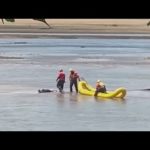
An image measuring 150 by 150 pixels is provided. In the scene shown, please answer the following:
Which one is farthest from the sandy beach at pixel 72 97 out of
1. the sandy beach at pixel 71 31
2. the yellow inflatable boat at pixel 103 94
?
the sandy beach at pixel 71 31

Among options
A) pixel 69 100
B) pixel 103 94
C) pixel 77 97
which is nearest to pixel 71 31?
pixel 77 97

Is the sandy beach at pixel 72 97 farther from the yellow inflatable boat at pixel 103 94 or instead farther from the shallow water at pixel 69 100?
the yellow inflatable boat at pixel 103 94

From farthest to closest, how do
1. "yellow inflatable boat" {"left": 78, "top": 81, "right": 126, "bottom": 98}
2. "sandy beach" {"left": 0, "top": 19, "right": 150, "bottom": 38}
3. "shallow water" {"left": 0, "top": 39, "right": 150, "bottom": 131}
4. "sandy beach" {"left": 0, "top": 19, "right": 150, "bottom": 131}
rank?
"sandy beach" {"left": 0, "top": 19, "right": 150, "bottom": 38}, "yellow inflatable boat" {"left": 78, "top": 81, "right": 126, "bottom": 98}, "shallow water" {"left": 0, "top": 39, "right": 150, "bottom": 131}, "sandy beach" {"left": 0, "top": 19, "right": 150, "bottom": 131}

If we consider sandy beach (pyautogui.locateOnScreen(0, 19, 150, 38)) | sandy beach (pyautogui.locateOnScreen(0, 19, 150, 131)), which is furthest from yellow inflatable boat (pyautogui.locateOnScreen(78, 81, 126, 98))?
sandy beach (pyautogui.locateOnScreen(0, 19, 150, 38))

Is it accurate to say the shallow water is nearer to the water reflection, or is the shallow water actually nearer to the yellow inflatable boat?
the water reflection

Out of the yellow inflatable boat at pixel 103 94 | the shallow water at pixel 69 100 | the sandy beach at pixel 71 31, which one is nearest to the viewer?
the shallow water at pixel 69 100

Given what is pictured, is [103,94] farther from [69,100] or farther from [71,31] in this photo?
[71,31]

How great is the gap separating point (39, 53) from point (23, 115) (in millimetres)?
31792

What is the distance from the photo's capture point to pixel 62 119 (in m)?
16.5

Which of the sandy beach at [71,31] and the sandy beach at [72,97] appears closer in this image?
the sandy beach at [72,97]

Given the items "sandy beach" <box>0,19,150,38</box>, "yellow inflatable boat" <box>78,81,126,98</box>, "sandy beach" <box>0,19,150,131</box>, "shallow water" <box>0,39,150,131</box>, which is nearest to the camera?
"sandy beach" <box>0,19,150,131</box>
